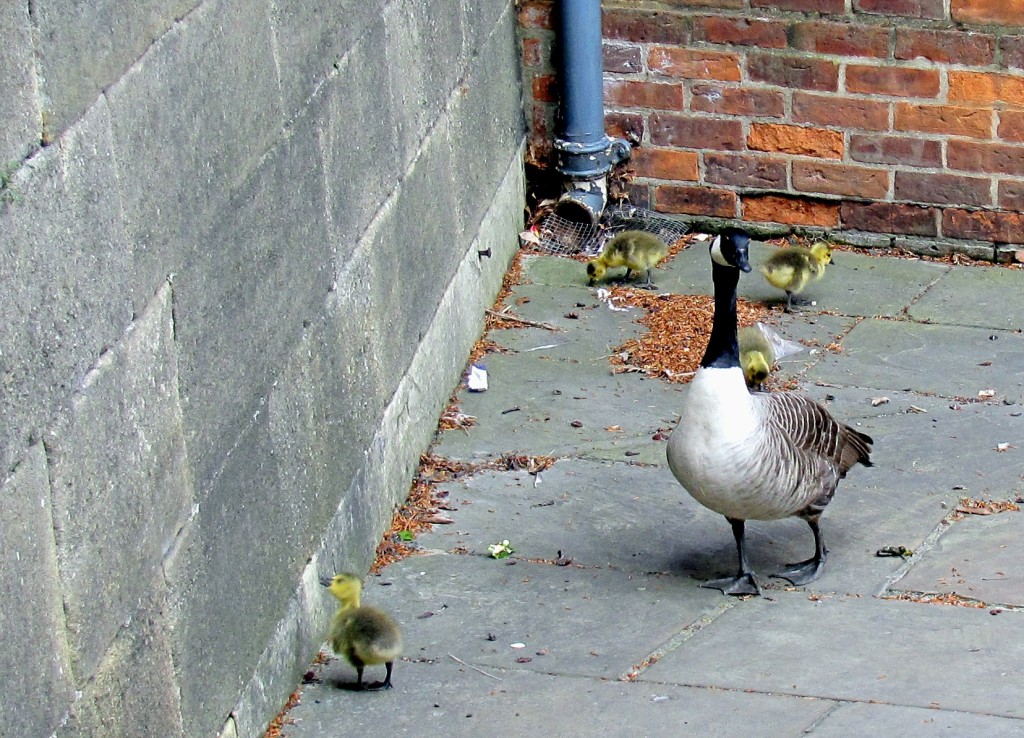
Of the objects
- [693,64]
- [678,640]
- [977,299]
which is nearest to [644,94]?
[693,64]

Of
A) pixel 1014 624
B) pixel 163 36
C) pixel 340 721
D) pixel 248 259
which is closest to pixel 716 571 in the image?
pixel 1014 624

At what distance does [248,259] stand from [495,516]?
80.3 inches

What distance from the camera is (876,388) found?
734cm

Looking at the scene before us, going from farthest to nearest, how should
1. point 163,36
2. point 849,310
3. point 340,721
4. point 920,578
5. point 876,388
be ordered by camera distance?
1. point 849,310
2. point 876,388
3. point 920,578
4. point 340,721
5. point 163,36

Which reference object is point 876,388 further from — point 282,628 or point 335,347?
point 282,628

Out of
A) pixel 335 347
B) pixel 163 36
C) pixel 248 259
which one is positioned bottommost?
pixel 335 347

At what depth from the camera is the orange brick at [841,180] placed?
867 cm

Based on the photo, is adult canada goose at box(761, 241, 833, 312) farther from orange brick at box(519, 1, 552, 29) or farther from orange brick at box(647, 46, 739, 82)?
orange brick at box(519, 1, 552, 29)

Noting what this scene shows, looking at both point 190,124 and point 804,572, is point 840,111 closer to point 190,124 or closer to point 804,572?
point 804,572

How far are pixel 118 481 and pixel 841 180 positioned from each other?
5.76 m

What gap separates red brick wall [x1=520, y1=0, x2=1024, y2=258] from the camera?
832cm

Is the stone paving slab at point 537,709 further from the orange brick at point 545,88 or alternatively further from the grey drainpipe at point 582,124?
the orange brick at point 545,88

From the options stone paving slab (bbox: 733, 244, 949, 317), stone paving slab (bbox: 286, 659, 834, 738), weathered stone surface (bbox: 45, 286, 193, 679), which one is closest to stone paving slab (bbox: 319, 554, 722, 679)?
stone paving slab (bbox: 286, 659, 834, 738)

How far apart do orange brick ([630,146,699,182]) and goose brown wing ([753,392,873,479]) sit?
3.16 meters
